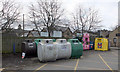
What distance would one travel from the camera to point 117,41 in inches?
1314

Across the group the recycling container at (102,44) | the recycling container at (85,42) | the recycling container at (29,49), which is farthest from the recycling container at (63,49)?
the recycling container at (102,44)

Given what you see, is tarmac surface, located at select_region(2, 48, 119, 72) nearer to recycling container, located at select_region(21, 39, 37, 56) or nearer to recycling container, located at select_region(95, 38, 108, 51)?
recycling container, located at select_region(21, 39, 37, 56)

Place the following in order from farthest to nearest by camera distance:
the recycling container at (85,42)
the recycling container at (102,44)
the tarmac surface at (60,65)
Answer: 1. the recycling container at (85,42)
2. the recycling container at (102,44)
3. the tarmac surface at (60,65)

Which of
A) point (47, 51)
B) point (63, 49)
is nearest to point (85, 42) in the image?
point (63, 49)

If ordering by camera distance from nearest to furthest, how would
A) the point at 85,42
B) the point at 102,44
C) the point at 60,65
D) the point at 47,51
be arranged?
the point at 60,65, the point at 47,51, the point at 102,44, the point at 85,42

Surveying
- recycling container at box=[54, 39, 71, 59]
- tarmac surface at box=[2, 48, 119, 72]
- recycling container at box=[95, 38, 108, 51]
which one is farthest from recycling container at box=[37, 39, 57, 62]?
recycling container at box=[95, 38, 108, 51]

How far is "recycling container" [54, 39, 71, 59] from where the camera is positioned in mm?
9952

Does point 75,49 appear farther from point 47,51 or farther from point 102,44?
point 102,44

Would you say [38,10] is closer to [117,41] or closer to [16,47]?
[16,47]

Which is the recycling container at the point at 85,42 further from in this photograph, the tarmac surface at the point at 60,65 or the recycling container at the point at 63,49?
the tarmac surface at the point at 60,65

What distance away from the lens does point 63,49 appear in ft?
33.3

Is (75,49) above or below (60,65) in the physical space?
above

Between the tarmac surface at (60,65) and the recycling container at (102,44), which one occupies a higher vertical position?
the recycling container at (102,44)

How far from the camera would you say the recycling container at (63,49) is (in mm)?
Answer: 9952
